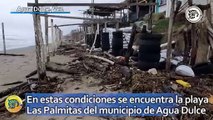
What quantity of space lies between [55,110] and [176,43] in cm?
654

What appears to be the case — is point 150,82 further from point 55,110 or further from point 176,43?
point 176,43

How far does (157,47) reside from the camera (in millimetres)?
7746

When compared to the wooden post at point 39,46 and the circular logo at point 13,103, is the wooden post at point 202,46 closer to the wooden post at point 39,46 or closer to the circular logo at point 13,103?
the wooden post at point 39,46

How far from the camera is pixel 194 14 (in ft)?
23.8

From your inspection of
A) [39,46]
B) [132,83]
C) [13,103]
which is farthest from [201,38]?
[13,103]

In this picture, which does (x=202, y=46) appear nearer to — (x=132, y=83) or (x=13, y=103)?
(x=132, y=83)

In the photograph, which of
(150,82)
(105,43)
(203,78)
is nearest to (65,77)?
(150,82)

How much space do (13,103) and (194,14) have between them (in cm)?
507

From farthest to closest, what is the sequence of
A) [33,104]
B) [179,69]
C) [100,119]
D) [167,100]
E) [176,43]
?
1. [176,43]
2. [179,69]
3. [33,104]
4. [167,100]
5. [100,119]

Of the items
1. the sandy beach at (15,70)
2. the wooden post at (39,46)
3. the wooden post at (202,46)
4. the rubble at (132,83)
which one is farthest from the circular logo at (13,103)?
the wooden post at (202,46)

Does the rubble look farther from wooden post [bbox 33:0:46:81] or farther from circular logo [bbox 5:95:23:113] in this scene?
wooden post [bbox 33:0:46:81]

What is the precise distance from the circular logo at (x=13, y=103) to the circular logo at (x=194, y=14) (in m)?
4.76

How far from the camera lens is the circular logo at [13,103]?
17.9 feet

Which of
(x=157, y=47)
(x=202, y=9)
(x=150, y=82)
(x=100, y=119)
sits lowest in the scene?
(x=100, y=119)
